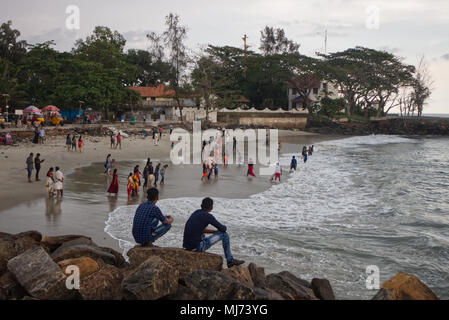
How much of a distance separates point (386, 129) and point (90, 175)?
65.8m

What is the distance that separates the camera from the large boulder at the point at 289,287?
6.17 m

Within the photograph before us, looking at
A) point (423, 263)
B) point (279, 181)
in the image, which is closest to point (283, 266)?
point (423, 263)

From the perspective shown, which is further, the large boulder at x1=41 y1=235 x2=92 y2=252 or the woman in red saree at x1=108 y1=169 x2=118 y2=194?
the woman in red saree at x1=108 y1=169 x2=118 y2=194

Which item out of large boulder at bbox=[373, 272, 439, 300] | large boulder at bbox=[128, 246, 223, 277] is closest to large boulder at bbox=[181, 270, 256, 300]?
large boulder at bbox=[128, 246, 223, 277]

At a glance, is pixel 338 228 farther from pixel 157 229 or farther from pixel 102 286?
pixel 102 286

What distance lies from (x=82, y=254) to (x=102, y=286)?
4.63 feet

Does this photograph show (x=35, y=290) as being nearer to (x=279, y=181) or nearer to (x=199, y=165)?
(x=279, y=181)

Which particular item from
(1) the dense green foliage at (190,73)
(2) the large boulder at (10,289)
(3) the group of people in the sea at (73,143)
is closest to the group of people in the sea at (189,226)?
(2) the large boulder at (10,289)

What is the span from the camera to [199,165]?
88.0ft

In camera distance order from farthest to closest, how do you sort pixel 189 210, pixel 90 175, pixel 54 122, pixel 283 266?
pixel 54 122 < pixel 90 175 < pixel 189 210 < pixel 283 266

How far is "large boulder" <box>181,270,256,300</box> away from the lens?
542 centimetres

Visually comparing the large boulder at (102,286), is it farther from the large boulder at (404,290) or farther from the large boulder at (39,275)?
the large boulder at (404,290)

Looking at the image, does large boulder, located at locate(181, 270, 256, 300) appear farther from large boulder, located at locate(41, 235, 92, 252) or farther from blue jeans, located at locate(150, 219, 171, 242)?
large boulder, located at locate(41, 235, 92, 252)

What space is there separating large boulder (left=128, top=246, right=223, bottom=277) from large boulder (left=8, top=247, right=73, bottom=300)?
1240mm
